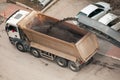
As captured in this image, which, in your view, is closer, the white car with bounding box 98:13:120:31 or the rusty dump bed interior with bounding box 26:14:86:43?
the rusty dump bed interior with bounding box 26:14:86:43

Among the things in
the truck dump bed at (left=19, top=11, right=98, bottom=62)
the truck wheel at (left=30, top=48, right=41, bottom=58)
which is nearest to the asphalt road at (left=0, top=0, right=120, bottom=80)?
the truck wheel at (left=30, top=48, right=41, bottom=58)

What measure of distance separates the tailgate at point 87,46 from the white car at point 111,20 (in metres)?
2.01

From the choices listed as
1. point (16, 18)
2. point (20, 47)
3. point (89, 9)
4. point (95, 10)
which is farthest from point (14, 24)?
point (95, 10)

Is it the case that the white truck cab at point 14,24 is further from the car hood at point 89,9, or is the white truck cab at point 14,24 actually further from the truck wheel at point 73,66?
the car hood at point 89,9

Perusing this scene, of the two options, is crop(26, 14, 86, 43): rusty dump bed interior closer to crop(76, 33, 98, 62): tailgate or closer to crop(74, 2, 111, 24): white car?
crop(76, 33, 98, 62): tailgate

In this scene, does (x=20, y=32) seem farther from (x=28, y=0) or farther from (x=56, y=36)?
(x=28, y=0)

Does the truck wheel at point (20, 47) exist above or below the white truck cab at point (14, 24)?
below

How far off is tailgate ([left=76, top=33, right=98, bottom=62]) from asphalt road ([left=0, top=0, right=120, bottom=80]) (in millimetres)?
993

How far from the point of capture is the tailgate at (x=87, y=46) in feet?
66.5

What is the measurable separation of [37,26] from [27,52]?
68.2 inches

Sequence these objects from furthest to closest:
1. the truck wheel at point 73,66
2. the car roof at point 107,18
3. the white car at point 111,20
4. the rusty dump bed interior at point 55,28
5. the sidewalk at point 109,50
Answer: the car roof at point 107,18 → the white car at point 111,20 → the sidewalk at point 109,50 → the rusty dump bed interior at point 55,28 → the truck wheel at point 73,66

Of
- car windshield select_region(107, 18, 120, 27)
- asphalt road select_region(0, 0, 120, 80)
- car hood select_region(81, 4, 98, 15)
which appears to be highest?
car hood select_region(81, 4, 98, 15)

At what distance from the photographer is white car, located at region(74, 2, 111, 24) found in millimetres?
23766

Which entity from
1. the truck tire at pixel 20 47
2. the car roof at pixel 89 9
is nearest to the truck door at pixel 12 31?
the truck tire at pixel 20 47
